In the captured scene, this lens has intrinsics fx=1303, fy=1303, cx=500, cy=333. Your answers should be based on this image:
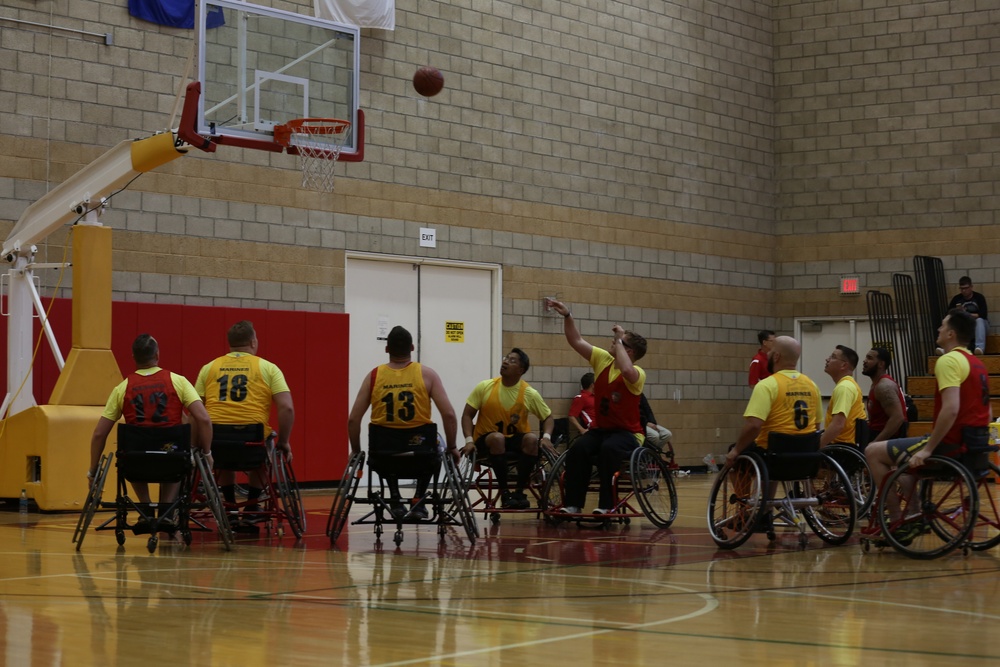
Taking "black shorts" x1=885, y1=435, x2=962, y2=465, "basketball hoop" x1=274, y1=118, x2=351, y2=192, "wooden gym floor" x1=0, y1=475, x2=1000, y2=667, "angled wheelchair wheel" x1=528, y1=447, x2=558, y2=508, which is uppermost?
"basketball hoop" x1=274, y1=118, x2=351, y2=192

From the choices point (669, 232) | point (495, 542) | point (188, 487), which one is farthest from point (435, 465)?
point (669, 232)

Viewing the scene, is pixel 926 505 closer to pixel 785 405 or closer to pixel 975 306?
pixel 785 405

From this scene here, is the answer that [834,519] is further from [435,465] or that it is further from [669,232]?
[669,232]

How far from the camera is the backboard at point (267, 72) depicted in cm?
1018

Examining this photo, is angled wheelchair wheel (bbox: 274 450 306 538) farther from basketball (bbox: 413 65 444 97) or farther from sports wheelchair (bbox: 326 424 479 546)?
basketball (bbox: 413 65 444 97)

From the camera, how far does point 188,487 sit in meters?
7.99

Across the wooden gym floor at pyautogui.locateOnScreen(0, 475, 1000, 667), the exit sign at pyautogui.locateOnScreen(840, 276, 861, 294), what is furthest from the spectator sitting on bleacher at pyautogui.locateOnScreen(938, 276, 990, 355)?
the wooden gym floor at pyautogui.locateOnScreen(0, 475, 1000, 667)

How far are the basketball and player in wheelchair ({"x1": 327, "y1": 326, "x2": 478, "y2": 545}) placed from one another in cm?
348

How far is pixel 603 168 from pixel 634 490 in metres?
8.06

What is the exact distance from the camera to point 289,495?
847cm

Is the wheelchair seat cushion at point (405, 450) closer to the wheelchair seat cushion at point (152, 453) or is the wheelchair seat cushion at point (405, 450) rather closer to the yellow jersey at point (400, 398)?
the yellow jersey at point (400, 398)

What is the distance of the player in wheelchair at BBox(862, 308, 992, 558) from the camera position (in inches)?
284

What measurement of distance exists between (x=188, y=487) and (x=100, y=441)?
59 centimetres

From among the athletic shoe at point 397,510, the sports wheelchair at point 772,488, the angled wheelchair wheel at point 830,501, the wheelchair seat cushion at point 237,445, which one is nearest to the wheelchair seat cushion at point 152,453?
the wheelchair seat cushion at point 237,445
